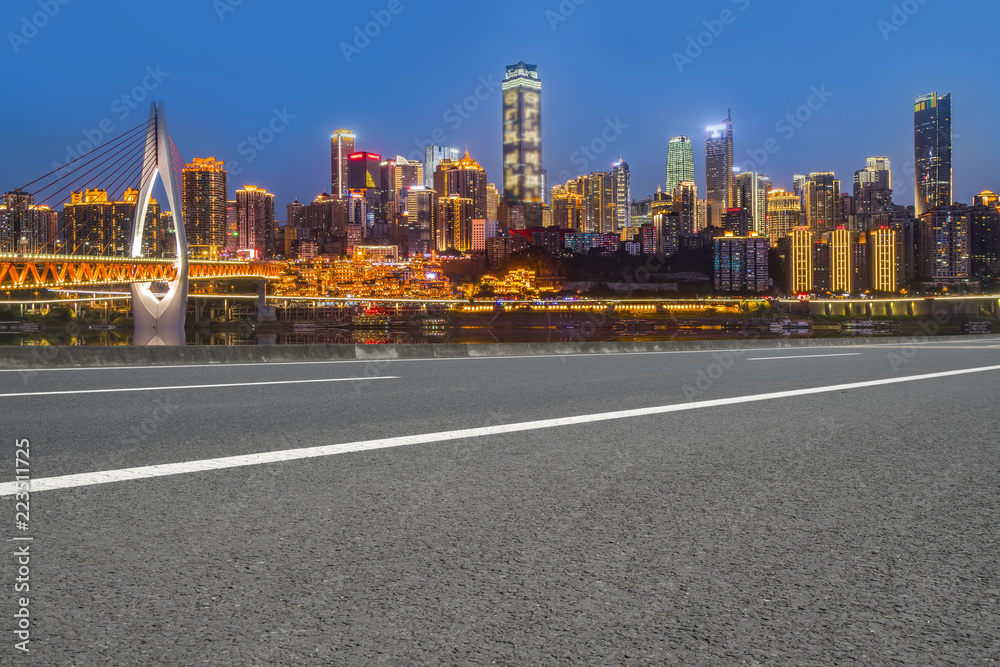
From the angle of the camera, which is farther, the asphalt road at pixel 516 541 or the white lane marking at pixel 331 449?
the white lane marking at pixel 331 449

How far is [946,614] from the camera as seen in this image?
273cm

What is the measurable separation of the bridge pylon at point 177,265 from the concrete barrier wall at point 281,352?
3345 cm

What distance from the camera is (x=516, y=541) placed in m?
3.55

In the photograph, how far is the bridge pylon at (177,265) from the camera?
4788 centimetres

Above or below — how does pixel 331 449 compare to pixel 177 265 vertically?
below

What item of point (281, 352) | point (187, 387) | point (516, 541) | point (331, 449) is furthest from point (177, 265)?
point (516, 541)

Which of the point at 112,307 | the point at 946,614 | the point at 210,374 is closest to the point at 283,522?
the point at 946,614

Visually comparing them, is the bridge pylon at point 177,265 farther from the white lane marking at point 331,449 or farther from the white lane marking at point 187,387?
the white lane marking at point 331,449

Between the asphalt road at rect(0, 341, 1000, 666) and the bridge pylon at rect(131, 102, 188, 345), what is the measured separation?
44.2m

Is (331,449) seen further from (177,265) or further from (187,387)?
(177,265)

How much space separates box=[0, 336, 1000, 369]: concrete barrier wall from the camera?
570 inches

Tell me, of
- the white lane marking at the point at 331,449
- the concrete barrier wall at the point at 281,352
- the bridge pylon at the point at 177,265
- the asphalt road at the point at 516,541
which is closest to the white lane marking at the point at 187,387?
the asphalt road at the point at 516,541

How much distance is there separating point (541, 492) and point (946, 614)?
7.26 ft

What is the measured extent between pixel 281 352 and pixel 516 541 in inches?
552
